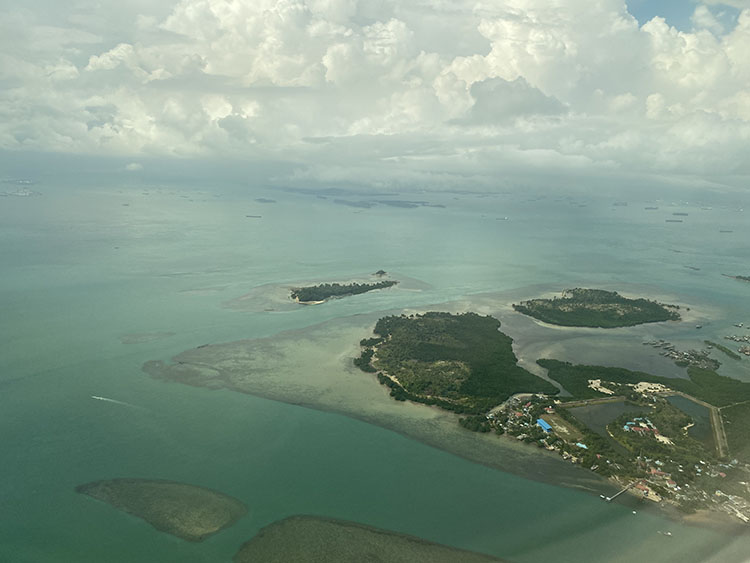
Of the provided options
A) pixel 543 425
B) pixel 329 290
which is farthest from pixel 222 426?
pixel 329 290

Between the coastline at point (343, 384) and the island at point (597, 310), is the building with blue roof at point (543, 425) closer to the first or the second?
the coastline at point (343, 384)

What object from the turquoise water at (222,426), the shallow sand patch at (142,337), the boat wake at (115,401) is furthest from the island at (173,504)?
the shallow sand patch at (142,337)

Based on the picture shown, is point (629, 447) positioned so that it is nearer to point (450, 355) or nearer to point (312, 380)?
point (450, 355)

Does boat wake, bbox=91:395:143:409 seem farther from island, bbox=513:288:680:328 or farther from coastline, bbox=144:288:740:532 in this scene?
island, bbox=513:288:680:328

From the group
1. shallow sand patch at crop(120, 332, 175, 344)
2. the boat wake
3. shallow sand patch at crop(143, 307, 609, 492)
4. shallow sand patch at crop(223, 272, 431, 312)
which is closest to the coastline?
shallow sand patch at crop(143, 307, 609, 492)

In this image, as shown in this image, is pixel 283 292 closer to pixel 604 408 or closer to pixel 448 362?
pixel 448 362

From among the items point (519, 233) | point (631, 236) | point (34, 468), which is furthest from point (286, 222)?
point (34, 468)
